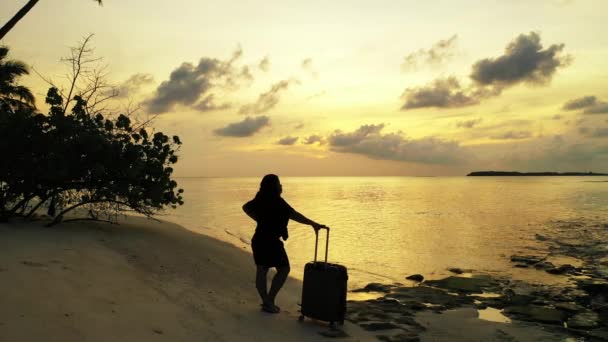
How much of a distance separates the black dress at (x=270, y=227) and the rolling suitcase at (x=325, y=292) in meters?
0.56

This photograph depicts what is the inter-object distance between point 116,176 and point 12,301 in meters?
6.09

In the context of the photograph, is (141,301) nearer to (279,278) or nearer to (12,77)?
(279,278)

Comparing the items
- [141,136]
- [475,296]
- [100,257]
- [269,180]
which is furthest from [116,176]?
[475,296]

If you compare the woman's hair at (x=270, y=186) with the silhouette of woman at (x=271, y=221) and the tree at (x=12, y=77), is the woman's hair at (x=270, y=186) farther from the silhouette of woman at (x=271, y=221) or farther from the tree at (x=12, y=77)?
the tree at (x=12, y=77)

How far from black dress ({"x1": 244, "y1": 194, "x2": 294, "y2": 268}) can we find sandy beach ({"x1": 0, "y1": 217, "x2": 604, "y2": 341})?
958 millimetres

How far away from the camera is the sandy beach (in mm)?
4949

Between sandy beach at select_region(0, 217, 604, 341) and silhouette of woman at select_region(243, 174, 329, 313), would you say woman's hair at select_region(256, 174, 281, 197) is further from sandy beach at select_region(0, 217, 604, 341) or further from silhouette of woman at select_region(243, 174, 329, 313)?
sandy beach at select_region(0, 217, 604, 341)

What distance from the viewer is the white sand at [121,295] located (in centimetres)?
488

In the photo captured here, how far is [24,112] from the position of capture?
1037 centimetres

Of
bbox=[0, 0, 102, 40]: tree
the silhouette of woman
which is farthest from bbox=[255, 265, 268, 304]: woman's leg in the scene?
bbox=[0, 0, 102, 40]: tree

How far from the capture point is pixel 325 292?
6402 millimetres

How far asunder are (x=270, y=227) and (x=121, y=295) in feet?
7.83

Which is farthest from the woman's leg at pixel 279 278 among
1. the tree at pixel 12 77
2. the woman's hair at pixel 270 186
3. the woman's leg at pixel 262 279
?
the tree at pixel 12 77

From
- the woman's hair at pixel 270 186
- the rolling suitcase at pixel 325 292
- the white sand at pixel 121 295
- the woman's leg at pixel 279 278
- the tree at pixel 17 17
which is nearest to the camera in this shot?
the white sand at pixel 121 295
